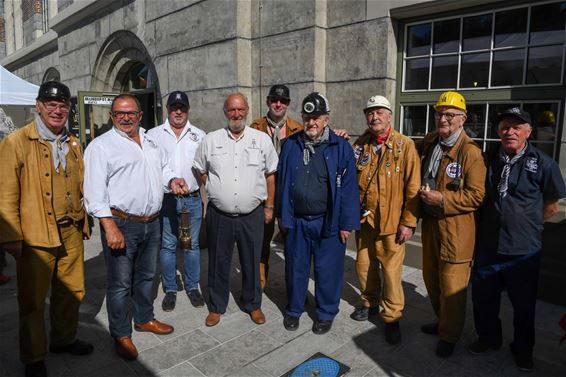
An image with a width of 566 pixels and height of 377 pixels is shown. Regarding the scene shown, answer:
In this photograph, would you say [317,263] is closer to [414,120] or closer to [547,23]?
[414,120]

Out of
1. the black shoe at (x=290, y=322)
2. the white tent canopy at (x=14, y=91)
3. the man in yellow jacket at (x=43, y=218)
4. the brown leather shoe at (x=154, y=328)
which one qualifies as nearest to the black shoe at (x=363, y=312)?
the black shoe at (x=290, y=322)

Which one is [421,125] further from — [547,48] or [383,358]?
[383,358]

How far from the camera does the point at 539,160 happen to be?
2893 millimetres

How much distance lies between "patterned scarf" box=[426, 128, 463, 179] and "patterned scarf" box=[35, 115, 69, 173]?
291cm

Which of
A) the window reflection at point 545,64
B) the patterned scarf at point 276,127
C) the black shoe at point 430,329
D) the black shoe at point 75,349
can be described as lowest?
the black shoe at point 75,349

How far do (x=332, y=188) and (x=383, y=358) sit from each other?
1441 millimetres

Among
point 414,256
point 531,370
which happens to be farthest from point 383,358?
point 414,256

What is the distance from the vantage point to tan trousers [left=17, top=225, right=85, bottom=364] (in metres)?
2.82

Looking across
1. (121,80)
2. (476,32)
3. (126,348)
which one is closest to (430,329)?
(126,348)

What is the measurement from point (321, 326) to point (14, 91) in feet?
27.1

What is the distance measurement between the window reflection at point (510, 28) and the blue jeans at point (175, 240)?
4184 mm

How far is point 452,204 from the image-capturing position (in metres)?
3.05

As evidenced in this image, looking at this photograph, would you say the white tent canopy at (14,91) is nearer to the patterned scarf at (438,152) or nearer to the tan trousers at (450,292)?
the patterned scarf at (438,152)

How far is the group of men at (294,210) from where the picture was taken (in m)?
2.86
